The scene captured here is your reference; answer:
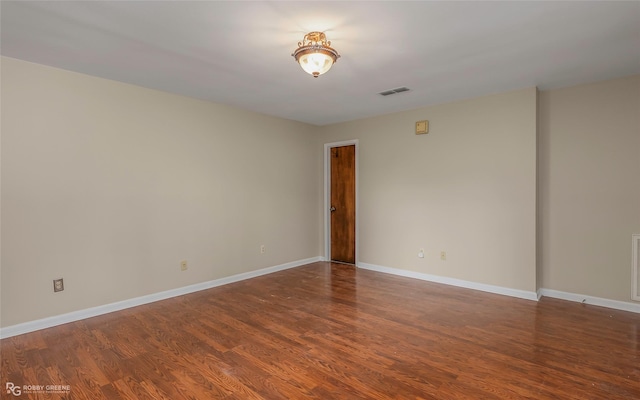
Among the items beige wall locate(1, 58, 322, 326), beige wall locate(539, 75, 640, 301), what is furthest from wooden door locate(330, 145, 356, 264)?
beige wall locate(539, 75, 640, 301)

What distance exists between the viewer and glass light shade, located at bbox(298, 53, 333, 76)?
2367 millimetres

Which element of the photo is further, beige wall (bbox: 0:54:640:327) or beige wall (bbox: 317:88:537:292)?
beige wall (bbox: 317:88:537:292)

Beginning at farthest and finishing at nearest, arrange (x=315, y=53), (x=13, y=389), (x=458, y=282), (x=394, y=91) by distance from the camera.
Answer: (x=458, y=282)
(x=394, y=91)
(x=315, y=53)
(x=13, y=389)

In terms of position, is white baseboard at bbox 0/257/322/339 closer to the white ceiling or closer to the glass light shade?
the white ceiling

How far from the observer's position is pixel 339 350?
2.56m

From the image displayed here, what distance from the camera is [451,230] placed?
434cm

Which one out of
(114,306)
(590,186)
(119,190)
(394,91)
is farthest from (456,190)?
(114,306)

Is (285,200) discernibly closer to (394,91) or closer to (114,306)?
(394,91)

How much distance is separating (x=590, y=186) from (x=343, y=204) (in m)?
3.30

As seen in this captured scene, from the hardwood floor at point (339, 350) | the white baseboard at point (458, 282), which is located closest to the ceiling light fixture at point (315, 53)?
the hardwood floor at point (339, 350)

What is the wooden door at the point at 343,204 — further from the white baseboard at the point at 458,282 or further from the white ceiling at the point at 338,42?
the white ceiling at the point at 338,42

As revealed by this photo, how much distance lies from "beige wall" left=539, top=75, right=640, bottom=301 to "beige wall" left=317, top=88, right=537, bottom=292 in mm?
306

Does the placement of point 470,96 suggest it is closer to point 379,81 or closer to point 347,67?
point 379,81

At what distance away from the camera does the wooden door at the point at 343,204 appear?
546 centimetres
